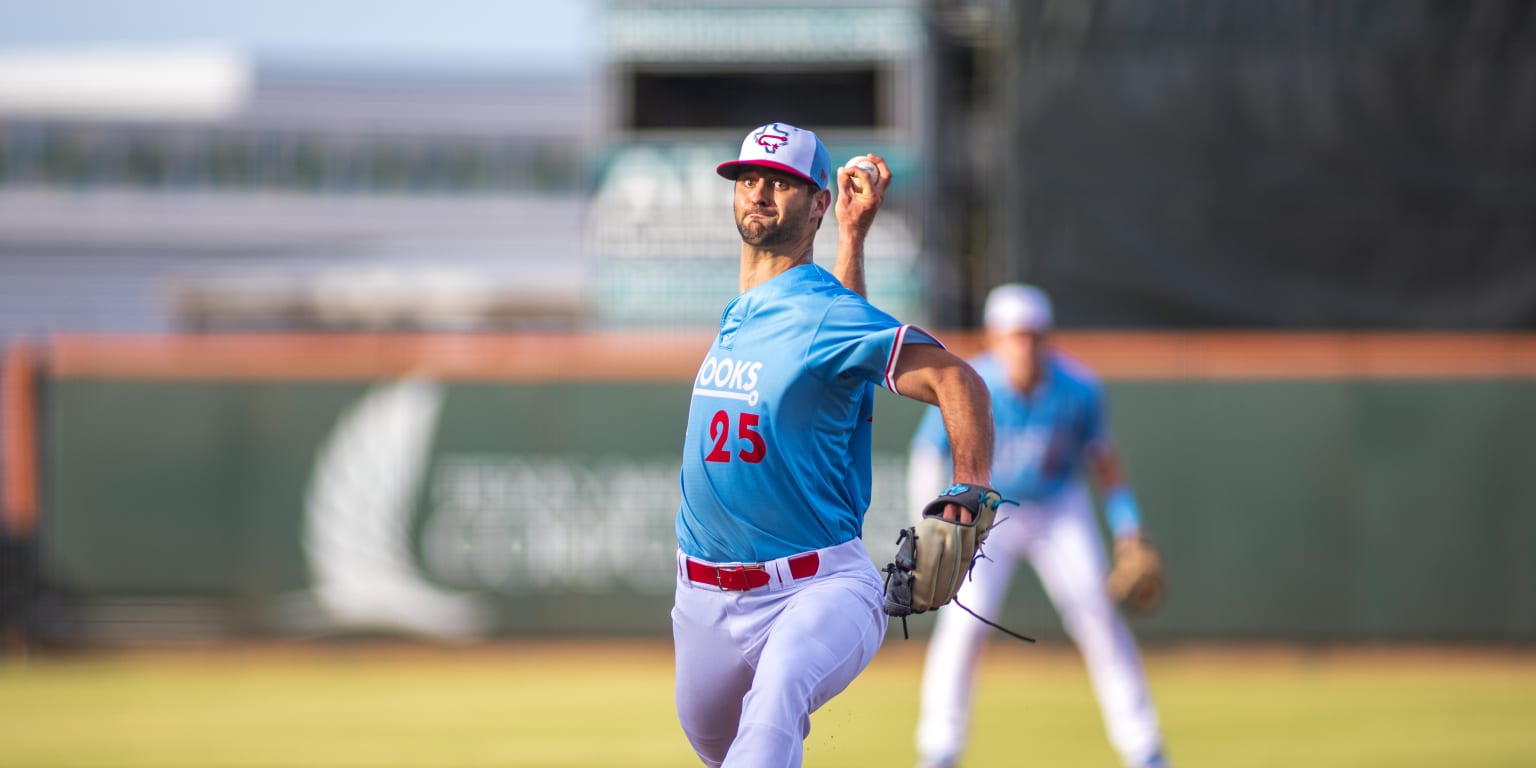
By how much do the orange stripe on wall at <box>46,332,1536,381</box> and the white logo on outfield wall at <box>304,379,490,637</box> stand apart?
621 mm

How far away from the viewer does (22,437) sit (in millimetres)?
13867

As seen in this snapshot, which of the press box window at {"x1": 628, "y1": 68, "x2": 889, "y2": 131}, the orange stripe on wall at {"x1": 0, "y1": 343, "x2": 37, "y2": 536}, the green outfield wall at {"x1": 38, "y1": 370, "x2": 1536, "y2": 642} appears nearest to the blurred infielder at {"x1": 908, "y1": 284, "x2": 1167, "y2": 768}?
the green outfield wall at {"x1": 38, "y1": 370, "x2": 1536, "y2": 642}

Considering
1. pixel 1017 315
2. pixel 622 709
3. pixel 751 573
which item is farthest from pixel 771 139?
pixel 622 709

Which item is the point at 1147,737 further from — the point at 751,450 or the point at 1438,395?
the point at 1438,395

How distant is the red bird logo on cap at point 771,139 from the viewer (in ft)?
15.5

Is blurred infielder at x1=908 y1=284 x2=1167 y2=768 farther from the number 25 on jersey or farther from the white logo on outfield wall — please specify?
the white logo on outfield wall

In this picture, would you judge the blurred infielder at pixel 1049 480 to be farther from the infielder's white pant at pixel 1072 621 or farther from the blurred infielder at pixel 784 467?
the blurred infielder at pixel 784 467

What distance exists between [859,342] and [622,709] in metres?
7.07

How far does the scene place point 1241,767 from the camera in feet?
28.6

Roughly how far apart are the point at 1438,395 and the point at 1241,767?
5.57m

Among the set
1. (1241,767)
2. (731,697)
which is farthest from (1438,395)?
(731,697)

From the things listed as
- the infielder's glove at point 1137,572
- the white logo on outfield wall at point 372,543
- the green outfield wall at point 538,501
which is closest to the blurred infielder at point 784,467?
the infielder's glove at point 1137,572

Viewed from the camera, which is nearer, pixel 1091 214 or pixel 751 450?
pixel 751 450

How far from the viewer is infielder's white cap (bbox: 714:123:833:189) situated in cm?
471
